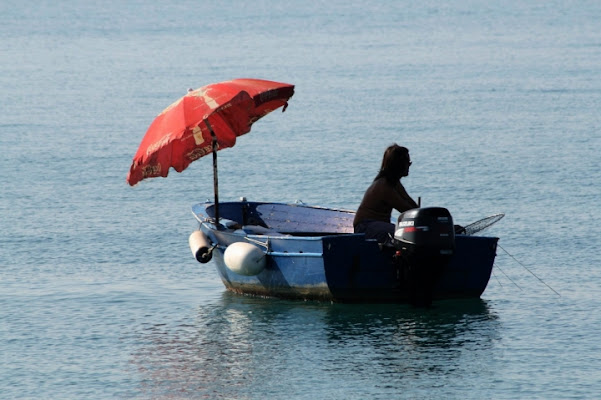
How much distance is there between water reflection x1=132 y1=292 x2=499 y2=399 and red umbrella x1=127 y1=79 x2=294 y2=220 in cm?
173

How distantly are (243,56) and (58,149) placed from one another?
20058 millimetres

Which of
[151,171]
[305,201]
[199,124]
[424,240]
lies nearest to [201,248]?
[151,171]

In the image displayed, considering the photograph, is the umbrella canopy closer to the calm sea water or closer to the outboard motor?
the calm sea water

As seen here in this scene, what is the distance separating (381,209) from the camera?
46.7 feet

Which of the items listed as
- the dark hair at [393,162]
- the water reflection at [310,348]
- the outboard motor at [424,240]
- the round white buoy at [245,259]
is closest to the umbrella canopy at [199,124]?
the round white buoy at [245,259]

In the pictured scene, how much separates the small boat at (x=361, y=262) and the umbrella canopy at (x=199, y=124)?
0.95m

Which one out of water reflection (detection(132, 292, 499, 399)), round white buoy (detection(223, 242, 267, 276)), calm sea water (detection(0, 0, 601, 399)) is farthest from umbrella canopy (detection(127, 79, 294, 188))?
water reflection (detection(132, 292, 499, 399))

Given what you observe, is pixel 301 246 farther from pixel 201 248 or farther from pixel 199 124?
pixel 199 124

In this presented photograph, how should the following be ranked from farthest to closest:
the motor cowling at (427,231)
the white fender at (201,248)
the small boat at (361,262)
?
1. the white fender at (201,248)
2. the small boat at (361,262)
3. the motor cowling at (427,231)

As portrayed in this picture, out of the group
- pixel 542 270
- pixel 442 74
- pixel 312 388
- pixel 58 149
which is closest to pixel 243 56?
pixel 442 74

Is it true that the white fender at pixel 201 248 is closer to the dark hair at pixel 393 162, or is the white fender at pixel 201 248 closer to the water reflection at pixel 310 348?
the water reflection at pixel 310 348

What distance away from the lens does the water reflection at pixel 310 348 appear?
1188 centimetres

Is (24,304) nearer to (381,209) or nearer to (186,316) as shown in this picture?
(186,316)

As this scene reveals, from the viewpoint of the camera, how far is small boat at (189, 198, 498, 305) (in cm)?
1356
